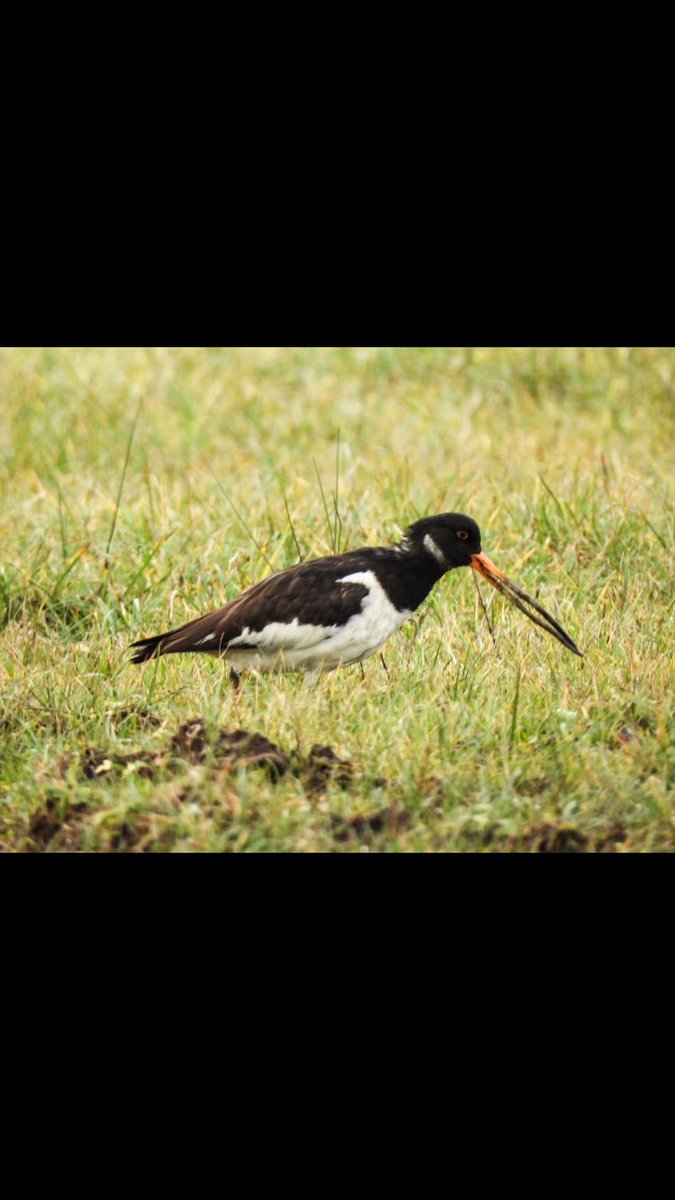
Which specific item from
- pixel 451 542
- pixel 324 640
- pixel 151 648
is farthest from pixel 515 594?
pixel 151 648

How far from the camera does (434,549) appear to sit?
7082 millimetres

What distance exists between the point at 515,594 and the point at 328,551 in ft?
4.44

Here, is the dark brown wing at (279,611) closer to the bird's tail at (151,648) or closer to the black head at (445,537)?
the bird's tail at (151,648)

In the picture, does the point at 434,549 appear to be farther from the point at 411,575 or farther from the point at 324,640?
the point at 324,640

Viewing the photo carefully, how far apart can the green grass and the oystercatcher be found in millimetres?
137

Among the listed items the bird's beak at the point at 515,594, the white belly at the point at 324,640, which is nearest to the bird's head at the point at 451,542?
the bird's beak at the point at 515,594

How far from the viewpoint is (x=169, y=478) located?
10.1 meters

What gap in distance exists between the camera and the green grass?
219 inches

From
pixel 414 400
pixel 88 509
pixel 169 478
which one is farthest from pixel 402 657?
pixel 414 400

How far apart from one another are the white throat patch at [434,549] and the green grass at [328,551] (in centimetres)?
39

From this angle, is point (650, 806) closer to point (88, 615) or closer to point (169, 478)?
point (88, 615)

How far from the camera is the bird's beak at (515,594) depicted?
7.01m

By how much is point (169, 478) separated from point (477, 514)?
2327 millimetres

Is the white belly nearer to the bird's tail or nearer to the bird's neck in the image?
the bird's neck
